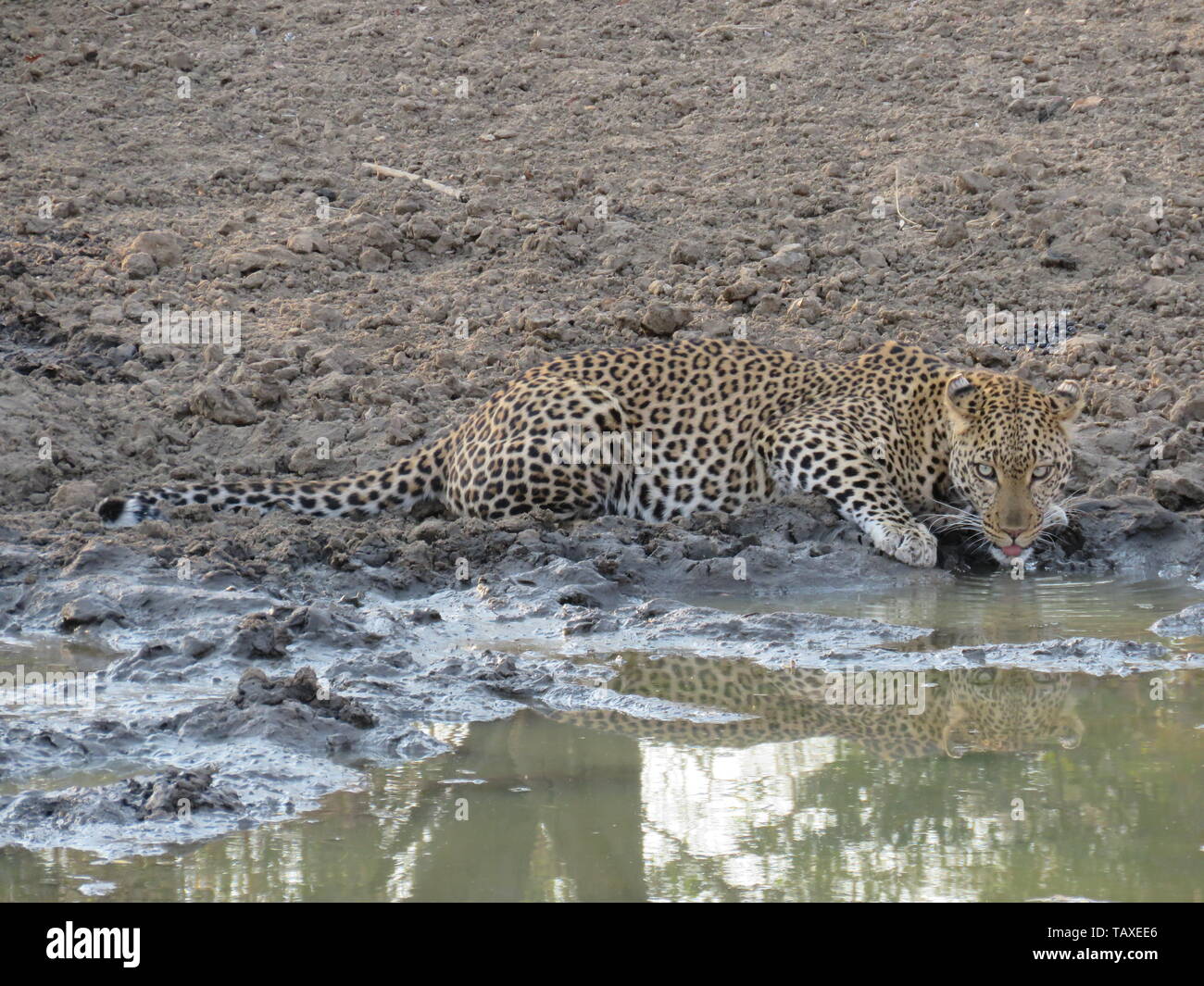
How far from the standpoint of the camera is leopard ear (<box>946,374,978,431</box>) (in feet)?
29.5

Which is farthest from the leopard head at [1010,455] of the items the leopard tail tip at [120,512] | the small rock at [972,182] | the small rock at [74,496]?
the small rock at [74,496]

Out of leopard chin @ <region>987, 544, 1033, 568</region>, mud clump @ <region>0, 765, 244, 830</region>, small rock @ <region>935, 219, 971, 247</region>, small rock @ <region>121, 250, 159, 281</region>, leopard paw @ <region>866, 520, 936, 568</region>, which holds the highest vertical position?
small rock @ <region>935, 219, 971, 247</region>

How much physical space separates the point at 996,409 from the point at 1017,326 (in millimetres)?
2867

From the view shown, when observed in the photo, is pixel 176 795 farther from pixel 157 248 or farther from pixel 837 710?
pixel 157 248

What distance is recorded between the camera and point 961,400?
9.01 m

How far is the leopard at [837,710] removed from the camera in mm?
5953

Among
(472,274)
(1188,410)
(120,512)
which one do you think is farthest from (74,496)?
(1188,410)

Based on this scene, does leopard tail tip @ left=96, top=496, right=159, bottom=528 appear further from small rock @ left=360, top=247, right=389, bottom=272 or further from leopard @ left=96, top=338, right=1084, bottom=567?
small rock @ left=360, top=247, right=389, bottom=272

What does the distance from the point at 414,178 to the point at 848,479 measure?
5.86 metres

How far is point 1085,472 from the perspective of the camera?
9.90 meters

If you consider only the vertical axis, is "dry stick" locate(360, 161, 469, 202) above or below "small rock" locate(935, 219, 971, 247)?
above

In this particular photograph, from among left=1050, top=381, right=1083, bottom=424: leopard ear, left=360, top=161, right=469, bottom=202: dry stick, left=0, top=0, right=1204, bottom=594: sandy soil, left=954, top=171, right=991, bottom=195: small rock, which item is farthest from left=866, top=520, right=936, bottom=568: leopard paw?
left=360, top=161, right=469, bottom=202: dry stick

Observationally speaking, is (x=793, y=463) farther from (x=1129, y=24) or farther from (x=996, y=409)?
(x=1129, y=24)

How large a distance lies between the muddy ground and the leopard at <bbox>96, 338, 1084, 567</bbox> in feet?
0.82
